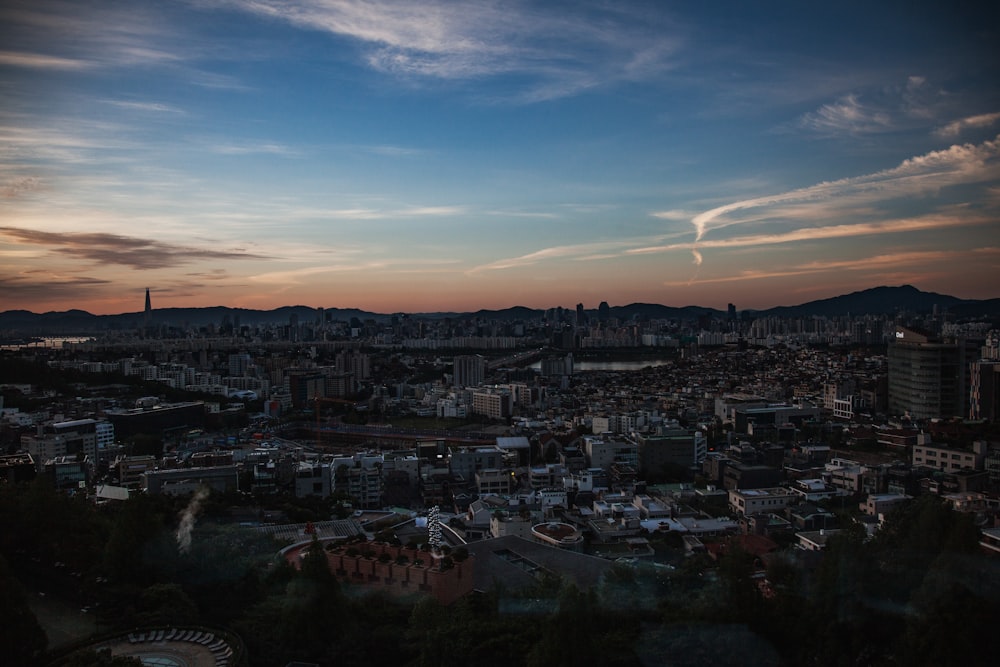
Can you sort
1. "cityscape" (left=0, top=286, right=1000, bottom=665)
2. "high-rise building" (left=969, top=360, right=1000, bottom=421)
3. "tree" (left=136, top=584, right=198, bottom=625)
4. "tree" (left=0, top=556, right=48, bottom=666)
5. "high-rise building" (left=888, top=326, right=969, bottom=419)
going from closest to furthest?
"tree" (left=0, top=556, right=48, bottom=666), "cityscape" (left=0, top=286, right=1000, bottom=665), "tree" (left=136, top=584, right=198, bottom=625), "high-rise building" (left=969, top=360, right=1000, bottom=421), "high-rise building" (left=888, top=326, right=969, bottom=419)

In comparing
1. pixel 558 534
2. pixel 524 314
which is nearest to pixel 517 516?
pixel 558 534

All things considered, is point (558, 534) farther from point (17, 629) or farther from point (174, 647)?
point (17, 629)

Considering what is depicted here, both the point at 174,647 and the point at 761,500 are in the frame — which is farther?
the point at 761,500

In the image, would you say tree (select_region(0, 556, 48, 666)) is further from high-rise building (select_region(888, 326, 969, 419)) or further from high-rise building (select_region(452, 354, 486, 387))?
high-rise building (select_region(452, 354, 486, 387))

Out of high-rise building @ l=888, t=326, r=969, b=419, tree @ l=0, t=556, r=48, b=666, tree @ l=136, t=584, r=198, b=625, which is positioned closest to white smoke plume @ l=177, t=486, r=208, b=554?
tree @ l=136, t=584, r=198, b=625

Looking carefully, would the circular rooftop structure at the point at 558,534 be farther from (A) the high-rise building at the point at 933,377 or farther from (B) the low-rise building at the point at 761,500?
(A) the high-rise building at the point at 933,377
